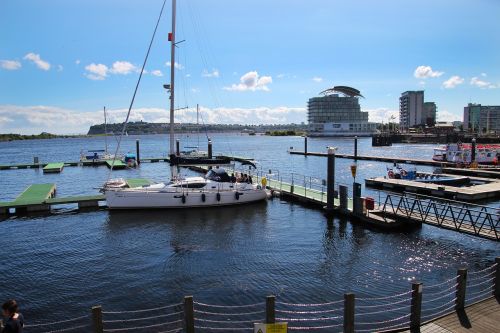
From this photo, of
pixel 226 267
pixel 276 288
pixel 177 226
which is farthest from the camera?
pixel 177 226

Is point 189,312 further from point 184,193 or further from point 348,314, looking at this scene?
point 184,193

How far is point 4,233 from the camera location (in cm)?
2438

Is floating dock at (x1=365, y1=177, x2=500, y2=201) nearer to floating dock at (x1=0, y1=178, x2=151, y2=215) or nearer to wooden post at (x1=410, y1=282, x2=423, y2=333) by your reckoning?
floating dock at (x1=0, y1=178, x2=151, y2=215)

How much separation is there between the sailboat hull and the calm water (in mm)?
1005

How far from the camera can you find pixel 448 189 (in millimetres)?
34375

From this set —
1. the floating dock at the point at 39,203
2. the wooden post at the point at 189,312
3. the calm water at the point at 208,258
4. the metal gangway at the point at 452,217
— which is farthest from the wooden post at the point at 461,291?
the floating dock at the point at 39,203

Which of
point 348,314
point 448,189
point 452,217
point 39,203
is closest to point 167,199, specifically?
point 39,203

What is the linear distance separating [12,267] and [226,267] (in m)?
9.70

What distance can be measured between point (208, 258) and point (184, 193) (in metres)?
11.3

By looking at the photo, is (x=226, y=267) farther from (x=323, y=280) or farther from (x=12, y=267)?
(x=12, y=267)

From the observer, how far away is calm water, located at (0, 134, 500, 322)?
49.4ft

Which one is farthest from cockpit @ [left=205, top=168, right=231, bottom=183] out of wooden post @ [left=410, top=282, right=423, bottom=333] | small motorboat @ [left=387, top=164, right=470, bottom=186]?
wooden post @ [left=410, top=282, right=423, bottom=333]

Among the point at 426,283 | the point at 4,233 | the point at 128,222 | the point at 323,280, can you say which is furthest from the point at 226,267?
the point at 4,233

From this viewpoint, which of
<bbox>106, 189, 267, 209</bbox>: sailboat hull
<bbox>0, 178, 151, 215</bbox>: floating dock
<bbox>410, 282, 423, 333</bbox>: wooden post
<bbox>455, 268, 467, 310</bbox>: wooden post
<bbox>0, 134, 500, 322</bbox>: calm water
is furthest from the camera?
<bbox>0, 178, 151, 215</bbox>: floating dock
